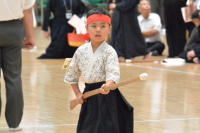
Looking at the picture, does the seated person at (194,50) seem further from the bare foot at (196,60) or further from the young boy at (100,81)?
the young boy at (100,81)

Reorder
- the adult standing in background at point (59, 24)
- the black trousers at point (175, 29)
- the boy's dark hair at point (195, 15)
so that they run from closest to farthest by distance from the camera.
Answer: the boy's dark hair at point (195, 15), the adult standing in background at point (59, 24), the black trousers at point (175, 29)

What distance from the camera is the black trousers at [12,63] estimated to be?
411 centimetres

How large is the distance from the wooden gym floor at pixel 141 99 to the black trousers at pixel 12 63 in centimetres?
18

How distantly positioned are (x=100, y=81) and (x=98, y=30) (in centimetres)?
35

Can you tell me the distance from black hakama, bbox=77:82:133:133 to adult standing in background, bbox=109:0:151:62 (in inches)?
242

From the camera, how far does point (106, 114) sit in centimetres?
345

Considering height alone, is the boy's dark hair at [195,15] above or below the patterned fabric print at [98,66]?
below

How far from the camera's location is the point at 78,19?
9766 mm

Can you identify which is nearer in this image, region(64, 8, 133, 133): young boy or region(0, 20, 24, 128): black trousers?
region(64, 8, 133, 133): young boy

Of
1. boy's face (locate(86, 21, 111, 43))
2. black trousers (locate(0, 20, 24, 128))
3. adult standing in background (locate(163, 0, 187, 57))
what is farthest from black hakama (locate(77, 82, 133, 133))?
adult standing in background (locate(163, 0, 187, 57))

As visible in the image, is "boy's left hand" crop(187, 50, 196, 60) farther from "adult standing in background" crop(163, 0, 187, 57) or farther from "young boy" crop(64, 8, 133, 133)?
"young boy" crop(64, 8, 133, 133)

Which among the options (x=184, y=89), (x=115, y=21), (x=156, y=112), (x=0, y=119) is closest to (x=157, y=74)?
(x=184, y=89)

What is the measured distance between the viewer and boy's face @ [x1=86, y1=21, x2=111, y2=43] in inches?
135

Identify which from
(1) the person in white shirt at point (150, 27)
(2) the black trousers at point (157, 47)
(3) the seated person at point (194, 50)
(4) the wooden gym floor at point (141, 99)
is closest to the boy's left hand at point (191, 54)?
(3) the seated person at point (194, 50)
